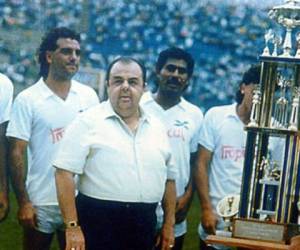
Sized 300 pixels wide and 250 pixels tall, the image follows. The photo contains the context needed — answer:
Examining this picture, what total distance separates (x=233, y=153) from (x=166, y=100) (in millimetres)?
474

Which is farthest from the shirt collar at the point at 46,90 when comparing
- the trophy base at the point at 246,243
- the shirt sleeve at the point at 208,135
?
the trophy base at the point at 246,243

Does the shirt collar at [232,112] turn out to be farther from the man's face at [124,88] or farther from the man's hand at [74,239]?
the man's hand at [74,239]

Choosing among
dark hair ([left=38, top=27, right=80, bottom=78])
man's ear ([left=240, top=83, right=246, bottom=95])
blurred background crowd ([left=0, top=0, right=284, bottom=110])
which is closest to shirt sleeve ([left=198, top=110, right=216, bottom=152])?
man's ear ([left=240, top=83, right=246, bottom=95])

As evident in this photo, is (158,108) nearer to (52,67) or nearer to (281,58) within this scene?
(52,67)

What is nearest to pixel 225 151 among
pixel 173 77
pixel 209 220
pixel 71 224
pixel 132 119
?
pixel 209 220

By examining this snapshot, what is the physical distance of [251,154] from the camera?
345cm

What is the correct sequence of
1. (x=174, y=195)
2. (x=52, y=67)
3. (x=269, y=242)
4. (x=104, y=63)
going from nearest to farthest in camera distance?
(x=269, y=242) → (x=174, y=195) → (x=52, y=67) → (x=104, y=63)

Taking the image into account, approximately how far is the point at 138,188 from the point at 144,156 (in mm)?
149

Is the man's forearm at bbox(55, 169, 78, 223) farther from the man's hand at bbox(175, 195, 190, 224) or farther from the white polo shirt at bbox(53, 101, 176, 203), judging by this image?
the man's hand at bbox(175, 195, 190, 224)

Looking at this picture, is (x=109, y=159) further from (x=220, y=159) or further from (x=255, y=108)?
(x=220, y=159)

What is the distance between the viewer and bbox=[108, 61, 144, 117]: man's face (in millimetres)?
3756

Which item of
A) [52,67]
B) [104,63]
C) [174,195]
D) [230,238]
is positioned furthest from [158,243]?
[104,63]

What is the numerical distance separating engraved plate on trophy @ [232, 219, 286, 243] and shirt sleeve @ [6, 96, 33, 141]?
1.32 meters

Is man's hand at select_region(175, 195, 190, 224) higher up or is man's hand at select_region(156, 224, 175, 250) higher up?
man's hand at select_region(175, 195, 190, 224)
